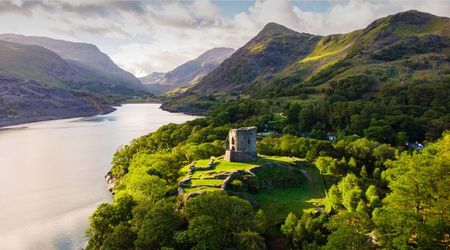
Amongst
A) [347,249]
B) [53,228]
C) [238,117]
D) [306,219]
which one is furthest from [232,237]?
[238,117]

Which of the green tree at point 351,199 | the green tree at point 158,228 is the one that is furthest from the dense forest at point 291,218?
the green tree at point 158,228

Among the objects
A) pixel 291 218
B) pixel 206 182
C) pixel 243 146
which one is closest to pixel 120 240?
pixel 206 182

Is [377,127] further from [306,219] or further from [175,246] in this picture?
[175,246]

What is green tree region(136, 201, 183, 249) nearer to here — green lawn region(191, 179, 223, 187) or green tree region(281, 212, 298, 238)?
green lawn region(191, 179, 223, 187)

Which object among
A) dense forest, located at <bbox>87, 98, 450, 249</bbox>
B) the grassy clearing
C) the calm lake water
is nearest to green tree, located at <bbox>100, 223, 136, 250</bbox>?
dense forest, located at <bbox>87, 98, 450, 249</bbox>

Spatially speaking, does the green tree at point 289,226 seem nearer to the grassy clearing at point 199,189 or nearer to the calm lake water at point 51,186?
the grassy clearing at point 199,189

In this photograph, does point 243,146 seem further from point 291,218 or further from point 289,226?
point 289,226
